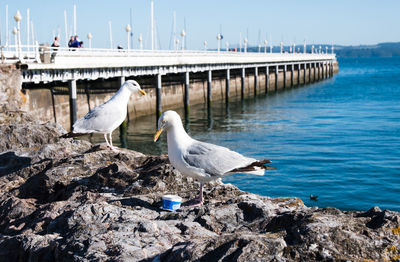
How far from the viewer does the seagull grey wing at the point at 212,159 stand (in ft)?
18.5

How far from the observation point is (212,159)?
5719 millimetres

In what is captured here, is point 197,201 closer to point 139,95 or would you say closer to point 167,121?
point 167,121

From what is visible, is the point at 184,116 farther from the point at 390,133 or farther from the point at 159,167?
the point at 159,167

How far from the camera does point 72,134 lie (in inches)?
339

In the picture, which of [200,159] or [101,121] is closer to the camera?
[200,159]

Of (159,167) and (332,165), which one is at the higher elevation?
(159,167)

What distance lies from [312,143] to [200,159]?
61.3ft

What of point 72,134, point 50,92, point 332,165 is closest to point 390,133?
point 332,165

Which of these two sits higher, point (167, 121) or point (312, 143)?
point (167, 121)

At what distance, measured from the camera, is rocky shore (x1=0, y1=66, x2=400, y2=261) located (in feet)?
12.0

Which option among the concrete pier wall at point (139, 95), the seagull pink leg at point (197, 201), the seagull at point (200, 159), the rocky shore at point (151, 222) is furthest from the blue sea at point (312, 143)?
the seagull pink leg at point (197, 201)

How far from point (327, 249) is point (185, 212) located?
1.88 m

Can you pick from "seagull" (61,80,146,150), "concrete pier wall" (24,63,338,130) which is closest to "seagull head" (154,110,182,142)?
"seagull" (61,80,146,150)

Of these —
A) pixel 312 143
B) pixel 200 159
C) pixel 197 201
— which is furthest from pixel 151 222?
pixel 312 143
